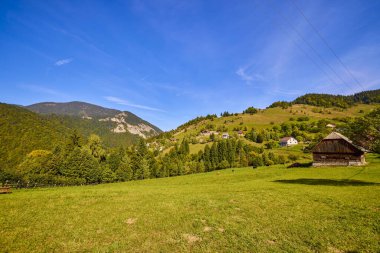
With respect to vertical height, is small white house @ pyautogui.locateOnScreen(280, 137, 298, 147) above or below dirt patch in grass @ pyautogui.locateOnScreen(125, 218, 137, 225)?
above

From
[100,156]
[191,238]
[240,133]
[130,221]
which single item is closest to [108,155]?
[100,156]

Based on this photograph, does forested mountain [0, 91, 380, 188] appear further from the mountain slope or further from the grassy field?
the grassy field

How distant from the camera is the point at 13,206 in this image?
17.5m

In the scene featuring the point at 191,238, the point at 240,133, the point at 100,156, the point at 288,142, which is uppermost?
the point at 240,133

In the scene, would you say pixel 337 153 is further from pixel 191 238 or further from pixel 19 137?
pixel 19 137

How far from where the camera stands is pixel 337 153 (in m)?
61.5

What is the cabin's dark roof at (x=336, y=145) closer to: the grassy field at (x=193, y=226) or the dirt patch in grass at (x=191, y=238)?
the grassy field at (x=193, y=226)

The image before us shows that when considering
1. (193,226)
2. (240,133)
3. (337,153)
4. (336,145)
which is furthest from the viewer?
(240,133)

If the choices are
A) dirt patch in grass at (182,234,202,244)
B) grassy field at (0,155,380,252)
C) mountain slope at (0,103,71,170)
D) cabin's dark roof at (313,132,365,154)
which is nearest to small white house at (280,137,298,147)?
cabin's dark roof at (313,132,365,154)

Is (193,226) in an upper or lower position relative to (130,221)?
upper

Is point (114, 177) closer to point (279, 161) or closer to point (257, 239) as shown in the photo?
point (279, 161)

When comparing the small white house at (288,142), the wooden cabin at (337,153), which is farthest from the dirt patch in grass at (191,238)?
the small white house at (288,142)

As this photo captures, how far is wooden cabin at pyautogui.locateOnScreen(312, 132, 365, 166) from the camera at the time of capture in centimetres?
5856

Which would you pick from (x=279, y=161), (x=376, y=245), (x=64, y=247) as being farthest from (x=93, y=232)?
(x=279, y=161)
